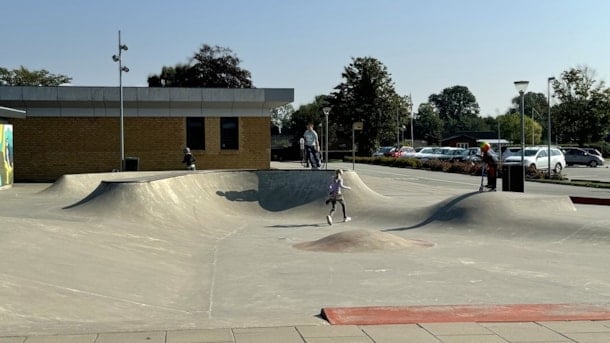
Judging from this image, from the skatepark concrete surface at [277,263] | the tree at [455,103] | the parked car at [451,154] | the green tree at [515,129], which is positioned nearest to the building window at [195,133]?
the skatepark concrete surface at [277,263]

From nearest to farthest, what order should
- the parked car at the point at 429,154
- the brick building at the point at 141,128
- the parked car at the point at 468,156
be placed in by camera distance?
the brick building at the point at 141,128 → the parked car at the point at 468,156 → the parked car at the point at 429,154

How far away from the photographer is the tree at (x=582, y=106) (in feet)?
197

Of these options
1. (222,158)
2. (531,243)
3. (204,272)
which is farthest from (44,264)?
(222,158)

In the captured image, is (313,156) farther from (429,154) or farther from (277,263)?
(429,154)

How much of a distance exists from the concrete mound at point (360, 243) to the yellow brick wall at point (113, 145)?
17533 millimetres

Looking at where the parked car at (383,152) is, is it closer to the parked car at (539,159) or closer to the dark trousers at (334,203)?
the parked car at (539,159)

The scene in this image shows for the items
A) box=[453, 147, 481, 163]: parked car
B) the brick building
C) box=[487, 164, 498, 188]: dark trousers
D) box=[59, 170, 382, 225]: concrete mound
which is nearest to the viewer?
box=[59, 170, 382, 225]: concrete mound

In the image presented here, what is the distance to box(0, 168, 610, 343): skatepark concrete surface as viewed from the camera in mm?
5793

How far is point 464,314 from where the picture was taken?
6.50 metres

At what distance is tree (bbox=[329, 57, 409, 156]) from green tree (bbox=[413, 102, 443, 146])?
60.0m

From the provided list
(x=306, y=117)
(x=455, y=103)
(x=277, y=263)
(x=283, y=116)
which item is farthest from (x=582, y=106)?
(x=455, y=103)

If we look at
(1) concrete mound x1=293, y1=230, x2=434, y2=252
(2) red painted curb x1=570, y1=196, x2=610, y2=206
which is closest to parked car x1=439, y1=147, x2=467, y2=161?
(2) red painted curb x1=570, y1=196, x2=610, y2=206

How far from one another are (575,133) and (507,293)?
59.6 meters

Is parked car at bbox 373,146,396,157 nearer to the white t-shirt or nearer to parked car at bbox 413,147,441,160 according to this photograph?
parked car at bbox 413,147,441,160
